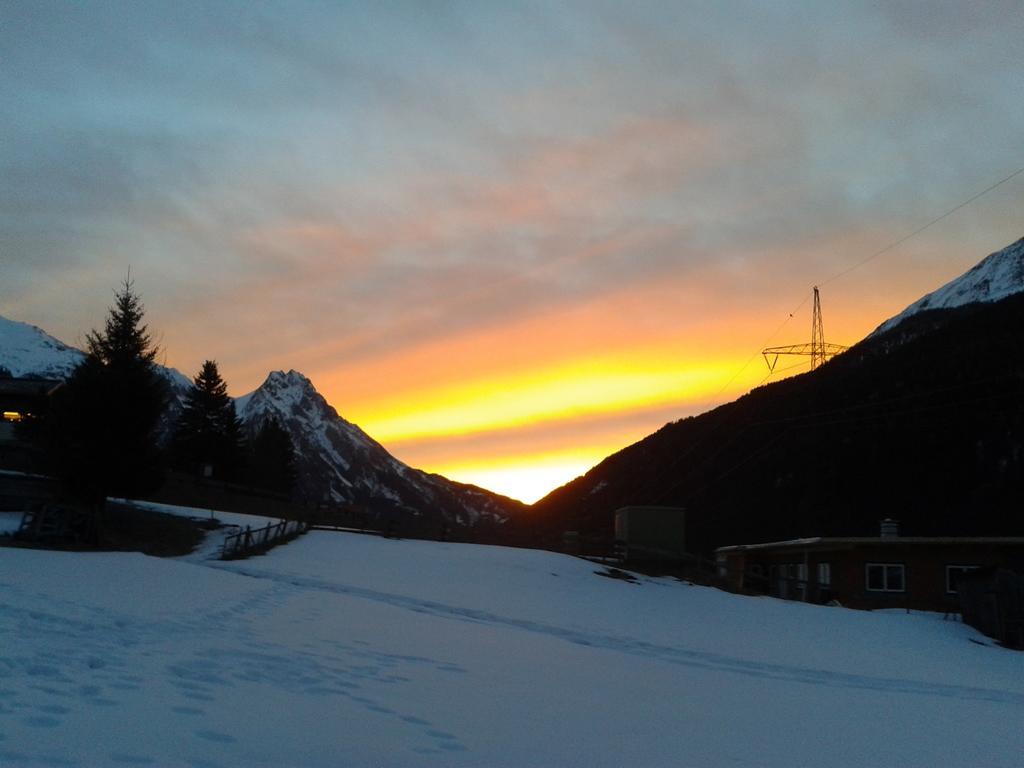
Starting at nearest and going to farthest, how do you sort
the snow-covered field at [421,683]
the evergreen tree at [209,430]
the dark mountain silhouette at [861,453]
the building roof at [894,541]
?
the snow-covered field at [421,683], the building roof at [894,541], the evergreen tree at [209,430], the dark mountain silhouette at [861,453]

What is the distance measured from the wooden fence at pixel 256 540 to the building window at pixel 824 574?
935 inches

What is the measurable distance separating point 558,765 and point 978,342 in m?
129

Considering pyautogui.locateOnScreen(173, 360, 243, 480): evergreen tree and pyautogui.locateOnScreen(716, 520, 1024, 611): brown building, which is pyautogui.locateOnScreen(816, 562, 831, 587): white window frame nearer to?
pyautogui.locateOnScreen(716, 520, 1024, 611): brown building

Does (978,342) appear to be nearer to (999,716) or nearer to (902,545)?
(902,545)

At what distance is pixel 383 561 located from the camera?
31.5 metres

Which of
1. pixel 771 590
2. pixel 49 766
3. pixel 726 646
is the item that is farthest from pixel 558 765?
pixel 771 590

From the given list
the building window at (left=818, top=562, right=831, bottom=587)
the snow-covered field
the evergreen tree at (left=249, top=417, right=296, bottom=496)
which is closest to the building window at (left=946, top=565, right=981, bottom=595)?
the building window at (left=818, top=562, right=831, bottom=587)

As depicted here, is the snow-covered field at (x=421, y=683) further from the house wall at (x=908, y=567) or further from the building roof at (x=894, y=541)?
the house wall at (x=908, y=567)

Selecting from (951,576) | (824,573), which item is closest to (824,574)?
(824,573)

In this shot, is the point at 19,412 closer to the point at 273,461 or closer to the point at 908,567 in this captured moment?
the point at 273,461

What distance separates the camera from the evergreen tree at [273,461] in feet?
304

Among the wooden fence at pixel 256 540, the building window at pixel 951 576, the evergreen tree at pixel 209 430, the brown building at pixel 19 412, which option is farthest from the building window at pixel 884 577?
the evergreen tree at pixel 209 430

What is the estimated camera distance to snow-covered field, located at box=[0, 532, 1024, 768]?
21.4 ft

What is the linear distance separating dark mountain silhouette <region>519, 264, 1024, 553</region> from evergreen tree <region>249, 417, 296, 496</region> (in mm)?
36584
